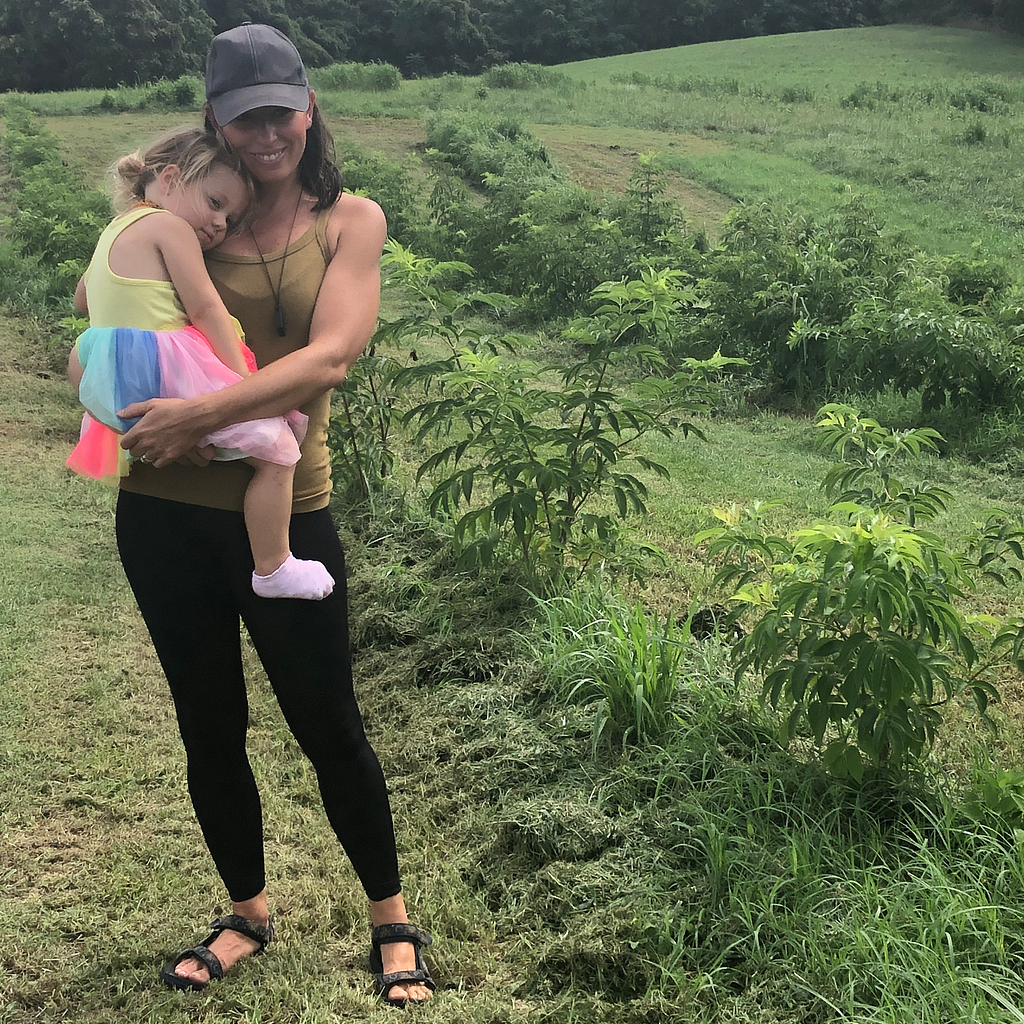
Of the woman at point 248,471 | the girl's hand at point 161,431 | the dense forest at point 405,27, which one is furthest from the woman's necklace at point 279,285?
the dense forest at point 405,27

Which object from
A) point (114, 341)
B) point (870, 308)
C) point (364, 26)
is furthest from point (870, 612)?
point (364, 26)

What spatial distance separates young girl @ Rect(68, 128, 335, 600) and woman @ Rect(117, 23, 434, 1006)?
0.04 meters

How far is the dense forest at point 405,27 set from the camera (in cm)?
3025

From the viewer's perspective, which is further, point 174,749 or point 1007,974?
point 174,749

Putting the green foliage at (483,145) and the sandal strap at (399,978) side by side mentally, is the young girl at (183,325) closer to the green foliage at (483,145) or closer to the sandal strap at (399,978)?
the sandal strap at (399,978)

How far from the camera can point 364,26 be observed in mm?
35625

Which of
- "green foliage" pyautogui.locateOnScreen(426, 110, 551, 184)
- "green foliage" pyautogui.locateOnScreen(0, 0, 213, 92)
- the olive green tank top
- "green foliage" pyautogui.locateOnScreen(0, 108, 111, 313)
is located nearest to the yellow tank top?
the olive green tank top

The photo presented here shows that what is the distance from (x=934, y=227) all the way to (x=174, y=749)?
41.4 ft

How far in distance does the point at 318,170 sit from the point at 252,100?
181mm

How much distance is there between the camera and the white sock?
1.68 metres

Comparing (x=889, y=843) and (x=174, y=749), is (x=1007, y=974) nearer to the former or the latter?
(x=889, y=843)

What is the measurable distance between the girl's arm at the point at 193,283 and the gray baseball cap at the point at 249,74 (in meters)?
0.21

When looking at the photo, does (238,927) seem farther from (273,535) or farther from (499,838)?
(273,535)

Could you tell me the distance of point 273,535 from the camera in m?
1.67
